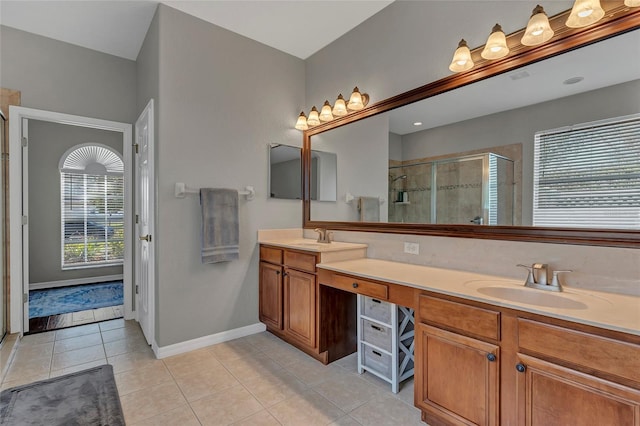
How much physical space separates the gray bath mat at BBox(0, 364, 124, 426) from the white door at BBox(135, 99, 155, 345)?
0.61m

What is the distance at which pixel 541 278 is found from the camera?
1.62 m

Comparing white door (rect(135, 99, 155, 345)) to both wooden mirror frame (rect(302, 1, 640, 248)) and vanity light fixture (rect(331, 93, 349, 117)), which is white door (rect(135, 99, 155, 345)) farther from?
wooden mirror frame (rect(302, 1, 640, 248))

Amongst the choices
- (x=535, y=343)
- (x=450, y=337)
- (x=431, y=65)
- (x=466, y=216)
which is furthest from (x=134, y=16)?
(x=535, y=343)

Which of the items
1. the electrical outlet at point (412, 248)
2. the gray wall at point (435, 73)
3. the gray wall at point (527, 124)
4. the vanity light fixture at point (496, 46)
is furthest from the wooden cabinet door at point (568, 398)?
the vanity light fixture at point (496, 46)

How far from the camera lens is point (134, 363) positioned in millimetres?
2461

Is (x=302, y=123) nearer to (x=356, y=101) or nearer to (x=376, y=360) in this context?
(x=356, y=101)

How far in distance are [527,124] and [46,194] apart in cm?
596

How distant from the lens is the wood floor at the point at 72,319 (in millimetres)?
3202

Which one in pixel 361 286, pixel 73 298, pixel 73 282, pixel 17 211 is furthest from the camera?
pixel 73 282

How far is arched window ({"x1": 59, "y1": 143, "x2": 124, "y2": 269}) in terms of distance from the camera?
486cm

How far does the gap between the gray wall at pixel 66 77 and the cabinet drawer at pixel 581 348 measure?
12.8 ft

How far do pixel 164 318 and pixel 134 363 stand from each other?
0.38 m

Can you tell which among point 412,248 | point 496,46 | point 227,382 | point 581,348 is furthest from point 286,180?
point 581,348

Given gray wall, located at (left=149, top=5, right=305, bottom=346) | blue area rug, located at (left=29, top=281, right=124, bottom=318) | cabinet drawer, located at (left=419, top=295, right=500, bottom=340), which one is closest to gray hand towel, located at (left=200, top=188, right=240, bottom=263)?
gray wall, located at (left=149, top=5, right=305, bottom=346)
